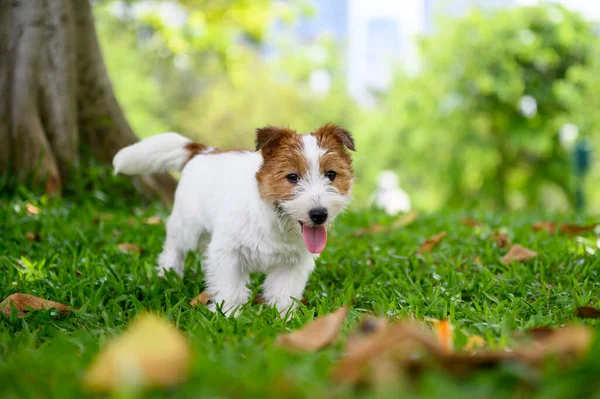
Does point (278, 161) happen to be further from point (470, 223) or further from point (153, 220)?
point (470, 223)

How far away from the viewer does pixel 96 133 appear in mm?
7586

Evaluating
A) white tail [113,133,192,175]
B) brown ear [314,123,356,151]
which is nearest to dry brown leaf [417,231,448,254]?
brown ear [314,123,356,151]

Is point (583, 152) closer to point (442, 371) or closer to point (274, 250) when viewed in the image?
point (274, 250)

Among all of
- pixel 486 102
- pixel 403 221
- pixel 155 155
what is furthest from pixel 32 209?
pixel 486 102

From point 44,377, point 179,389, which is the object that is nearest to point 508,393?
point 179,389

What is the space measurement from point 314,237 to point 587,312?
5.07 ft

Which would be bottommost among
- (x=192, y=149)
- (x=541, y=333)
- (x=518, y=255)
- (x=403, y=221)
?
(x=403, y=221)

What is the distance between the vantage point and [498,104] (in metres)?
27.4

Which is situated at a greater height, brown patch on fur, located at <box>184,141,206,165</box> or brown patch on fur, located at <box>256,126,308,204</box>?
brown patch on fur, located at <box>256,126,308,204</box>

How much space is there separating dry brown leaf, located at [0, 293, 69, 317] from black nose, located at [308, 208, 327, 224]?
1490mm

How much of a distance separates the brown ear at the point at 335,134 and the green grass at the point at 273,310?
0.97 meters

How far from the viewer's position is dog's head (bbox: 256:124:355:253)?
369 cm

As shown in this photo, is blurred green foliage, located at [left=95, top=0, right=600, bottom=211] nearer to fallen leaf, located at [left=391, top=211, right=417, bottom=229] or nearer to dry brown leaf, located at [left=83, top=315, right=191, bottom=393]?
fallen leaf, located at [left=391, top=211, right=417, bottom=229]

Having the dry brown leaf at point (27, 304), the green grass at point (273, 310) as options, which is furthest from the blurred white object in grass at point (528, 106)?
the dry brown leaf at point (27, 304)
